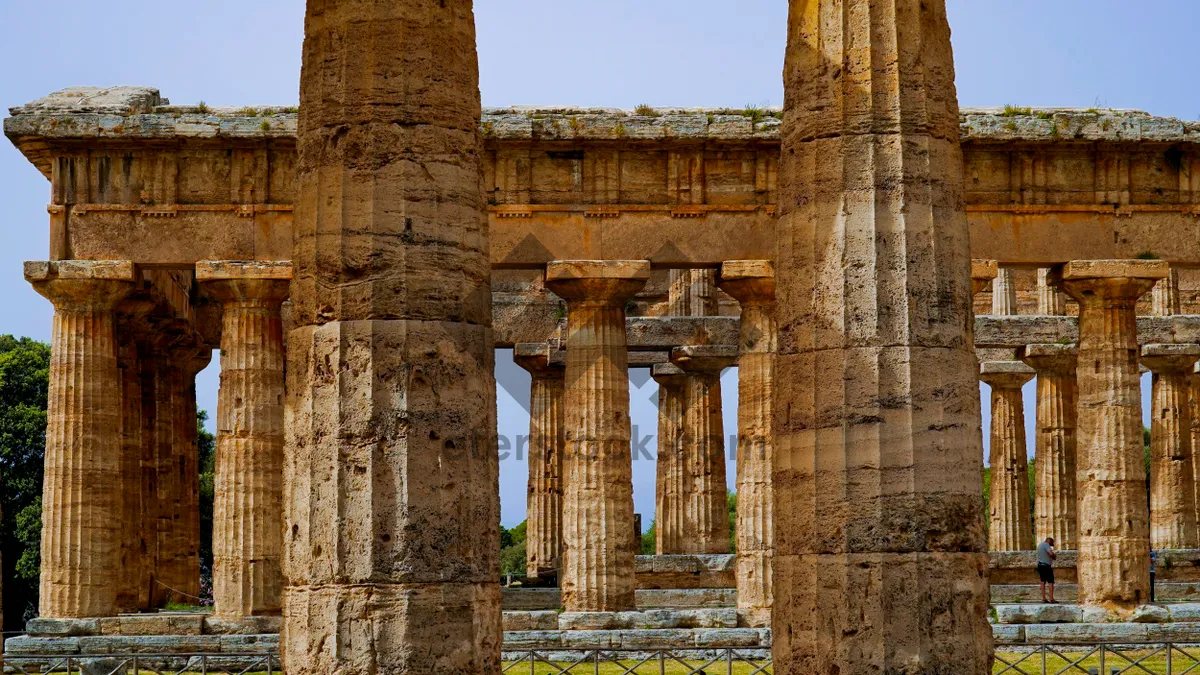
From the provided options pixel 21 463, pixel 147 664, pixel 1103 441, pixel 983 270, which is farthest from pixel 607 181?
pixel 21 463

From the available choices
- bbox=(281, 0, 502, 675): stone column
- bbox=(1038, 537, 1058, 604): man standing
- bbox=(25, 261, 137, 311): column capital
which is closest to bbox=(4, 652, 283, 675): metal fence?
bbox=(25, 261, 137, 311): column capital

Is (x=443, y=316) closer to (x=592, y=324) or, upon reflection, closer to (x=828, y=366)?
(x=828, y=366)

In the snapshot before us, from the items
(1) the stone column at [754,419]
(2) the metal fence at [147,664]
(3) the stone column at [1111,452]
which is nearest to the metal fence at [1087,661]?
(3) the stone column at [1111,452]

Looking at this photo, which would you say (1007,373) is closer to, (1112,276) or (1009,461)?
(1009,461)

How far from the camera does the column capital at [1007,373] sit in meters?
41.1

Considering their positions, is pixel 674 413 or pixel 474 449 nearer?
pixel 474 449

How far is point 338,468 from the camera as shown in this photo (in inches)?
517

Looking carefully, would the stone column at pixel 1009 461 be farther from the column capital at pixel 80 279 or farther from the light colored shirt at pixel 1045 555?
the column capital at pixel 80 279

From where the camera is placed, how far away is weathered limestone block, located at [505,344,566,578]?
38438mm

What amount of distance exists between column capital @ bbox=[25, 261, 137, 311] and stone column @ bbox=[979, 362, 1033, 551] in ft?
65.8

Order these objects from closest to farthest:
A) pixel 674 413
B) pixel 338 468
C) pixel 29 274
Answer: pixel 338 468 → pixel 29 274 → pixel 674 413

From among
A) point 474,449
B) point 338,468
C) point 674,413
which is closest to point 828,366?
point 474,449

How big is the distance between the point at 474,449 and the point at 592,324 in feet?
53.2

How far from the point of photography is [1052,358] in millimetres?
38406
